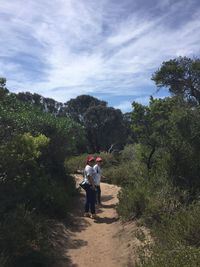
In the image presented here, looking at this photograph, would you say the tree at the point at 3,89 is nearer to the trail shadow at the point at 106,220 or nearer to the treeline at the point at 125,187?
the treeline at the point at 125,187

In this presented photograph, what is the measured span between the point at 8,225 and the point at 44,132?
8.16m

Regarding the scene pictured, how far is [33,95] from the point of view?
5781 cm

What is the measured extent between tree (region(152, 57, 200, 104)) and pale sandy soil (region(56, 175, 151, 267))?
Result: 60.3ft

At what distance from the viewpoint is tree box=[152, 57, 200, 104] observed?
29922mm

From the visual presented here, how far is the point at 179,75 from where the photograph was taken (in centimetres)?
3081

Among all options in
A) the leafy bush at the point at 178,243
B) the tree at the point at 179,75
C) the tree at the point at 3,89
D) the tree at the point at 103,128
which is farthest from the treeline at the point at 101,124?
the leafy bush at the point at 178,243

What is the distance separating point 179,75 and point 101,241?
72.7 feet

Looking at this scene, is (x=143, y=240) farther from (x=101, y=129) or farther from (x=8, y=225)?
(x=101, y=129)

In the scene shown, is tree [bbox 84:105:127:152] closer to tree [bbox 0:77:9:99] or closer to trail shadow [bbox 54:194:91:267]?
trail shadow [bbox 54:194:91:267]

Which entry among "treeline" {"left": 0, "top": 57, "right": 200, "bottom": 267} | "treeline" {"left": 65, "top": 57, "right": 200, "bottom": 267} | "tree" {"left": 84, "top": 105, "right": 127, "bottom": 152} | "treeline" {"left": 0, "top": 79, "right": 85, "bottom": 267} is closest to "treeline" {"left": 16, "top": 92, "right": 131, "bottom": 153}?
"tree" {"left": 84, "top": 105, "right": 127, "bottom": 152}

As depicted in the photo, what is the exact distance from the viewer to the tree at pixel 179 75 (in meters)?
29.9

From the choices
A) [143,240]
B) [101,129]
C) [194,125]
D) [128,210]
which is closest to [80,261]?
[143,240]

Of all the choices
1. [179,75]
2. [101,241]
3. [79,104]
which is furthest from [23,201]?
[79,104]

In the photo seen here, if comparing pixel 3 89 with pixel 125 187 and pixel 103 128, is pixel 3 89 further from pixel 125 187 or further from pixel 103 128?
pixel 103 128
